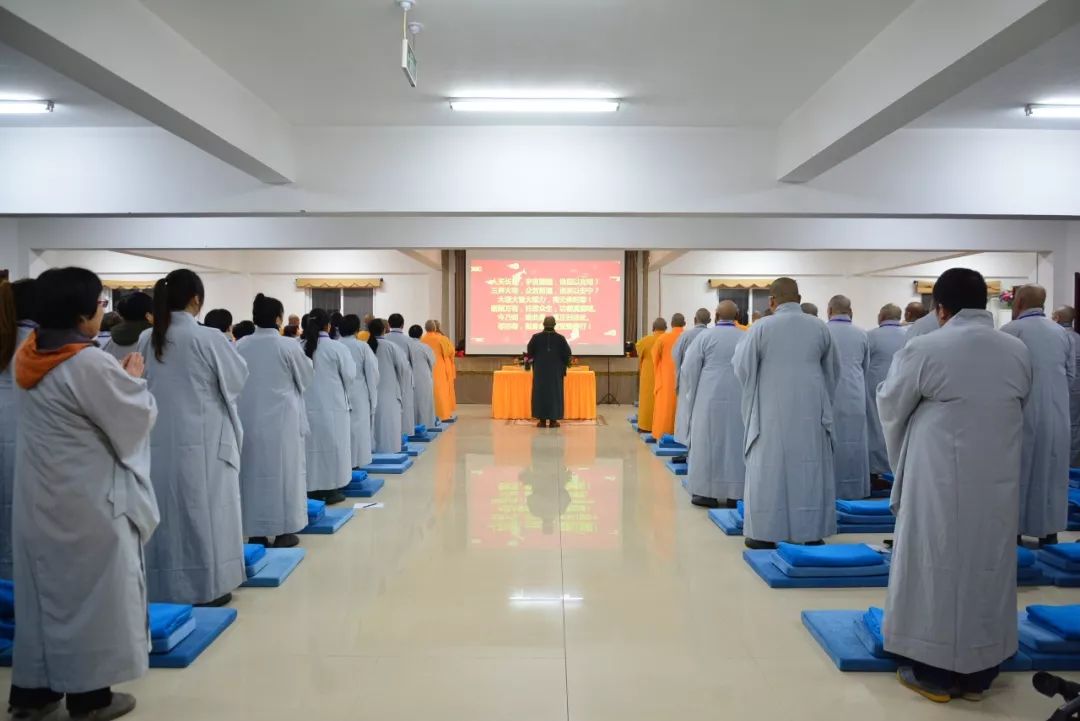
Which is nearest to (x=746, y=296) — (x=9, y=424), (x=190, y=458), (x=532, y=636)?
(x=532, y=636)

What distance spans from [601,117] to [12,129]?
16.9 feet

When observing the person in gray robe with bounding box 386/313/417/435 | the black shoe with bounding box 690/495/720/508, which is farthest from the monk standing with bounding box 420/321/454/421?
the black shoe with bounding box 690/495/720/508

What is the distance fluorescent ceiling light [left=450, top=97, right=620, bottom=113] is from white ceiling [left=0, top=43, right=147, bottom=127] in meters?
2.70

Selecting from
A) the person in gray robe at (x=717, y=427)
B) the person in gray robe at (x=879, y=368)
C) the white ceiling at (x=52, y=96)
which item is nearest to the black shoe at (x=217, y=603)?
the person in gray robe at (x=717, y=427)

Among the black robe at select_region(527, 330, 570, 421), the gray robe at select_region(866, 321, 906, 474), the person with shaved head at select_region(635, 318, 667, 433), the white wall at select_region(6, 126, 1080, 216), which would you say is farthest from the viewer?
the black robe at select_region(527, 330, 570, 421)

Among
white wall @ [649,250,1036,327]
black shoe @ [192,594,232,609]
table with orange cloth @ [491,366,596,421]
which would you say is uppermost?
white wall @ [649,250,1036,327]

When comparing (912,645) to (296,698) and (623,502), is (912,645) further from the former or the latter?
(623,502)

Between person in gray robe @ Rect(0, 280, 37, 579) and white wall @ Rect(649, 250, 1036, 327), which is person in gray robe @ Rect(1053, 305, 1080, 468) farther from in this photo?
white wall @ Rect(649, 250, 1036, 327)

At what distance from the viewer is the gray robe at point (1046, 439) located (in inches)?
176

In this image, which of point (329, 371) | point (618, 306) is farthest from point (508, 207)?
point (618, 306)

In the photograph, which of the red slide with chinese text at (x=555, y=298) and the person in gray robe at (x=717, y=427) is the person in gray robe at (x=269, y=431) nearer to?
the person in gray robe at (x=717, y=427)

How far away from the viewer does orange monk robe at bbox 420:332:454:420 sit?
10719mm

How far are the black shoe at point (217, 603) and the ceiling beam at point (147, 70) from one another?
2.65 m

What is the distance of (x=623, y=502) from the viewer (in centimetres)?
595
